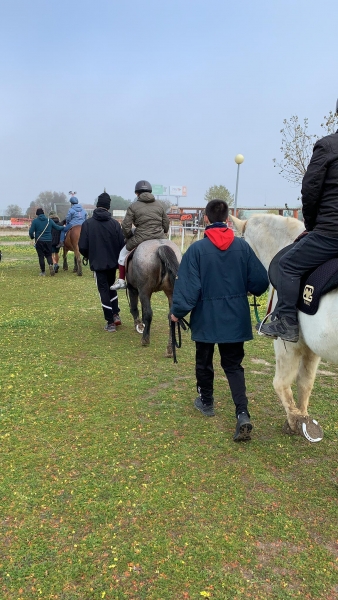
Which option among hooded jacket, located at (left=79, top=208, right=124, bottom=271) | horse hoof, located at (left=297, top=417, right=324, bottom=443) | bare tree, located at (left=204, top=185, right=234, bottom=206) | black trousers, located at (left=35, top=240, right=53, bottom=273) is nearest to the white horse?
horse hoof, located at (left=297, top=417, right=324, bottom=443)

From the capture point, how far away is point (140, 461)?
3.59 m

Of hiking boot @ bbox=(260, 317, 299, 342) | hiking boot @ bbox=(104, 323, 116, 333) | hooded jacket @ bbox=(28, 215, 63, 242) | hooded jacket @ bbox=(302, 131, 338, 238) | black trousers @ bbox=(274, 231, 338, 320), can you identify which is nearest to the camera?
hooded jacket @ bbox=(302, 131, 338, 238)

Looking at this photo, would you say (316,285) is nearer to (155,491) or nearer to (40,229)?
(155,491)

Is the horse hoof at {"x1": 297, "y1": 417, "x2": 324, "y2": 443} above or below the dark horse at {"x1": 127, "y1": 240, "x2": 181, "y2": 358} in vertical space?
below

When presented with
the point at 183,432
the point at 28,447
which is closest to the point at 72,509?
the point at 28,447

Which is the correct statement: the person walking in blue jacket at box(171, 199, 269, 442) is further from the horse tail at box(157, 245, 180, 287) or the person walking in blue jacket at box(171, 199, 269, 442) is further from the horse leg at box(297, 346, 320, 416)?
the horse tail at box(157, 245, 180, 287)

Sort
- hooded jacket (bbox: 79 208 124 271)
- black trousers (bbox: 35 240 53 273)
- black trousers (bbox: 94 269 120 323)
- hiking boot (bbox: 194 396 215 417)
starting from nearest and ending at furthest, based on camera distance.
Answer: hiking boot (bbox: 194 396 215 417) → hooded jacket (bbox: 79 208 124 271) → black trousers (bbox: 94 269 120 323) → black trousers (bbox: 35 240 53 273)

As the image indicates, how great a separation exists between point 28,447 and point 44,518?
0.98 m

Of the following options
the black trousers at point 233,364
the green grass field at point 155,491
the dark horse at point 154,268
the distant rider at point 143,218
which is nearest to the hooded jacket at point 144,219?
the distant rider at point 143,218

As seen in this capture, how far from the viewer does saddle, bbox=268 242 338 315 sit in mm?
3002

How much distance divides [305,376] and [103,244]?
4.79 m

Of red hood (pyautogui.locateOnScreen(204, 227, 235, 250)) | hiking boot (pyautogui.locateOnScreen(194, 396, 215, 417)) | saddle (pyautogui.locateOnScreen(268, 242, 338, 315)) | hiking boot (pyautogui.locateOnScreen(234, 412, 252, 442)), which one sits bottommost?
hiking boot (pyautogui.locateOnScreen(194, 396, 215, 417))

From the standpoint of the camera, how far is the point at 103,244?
780 centimetres

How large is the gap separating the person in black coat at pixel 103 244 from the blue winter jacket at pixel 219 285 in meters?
3.98
